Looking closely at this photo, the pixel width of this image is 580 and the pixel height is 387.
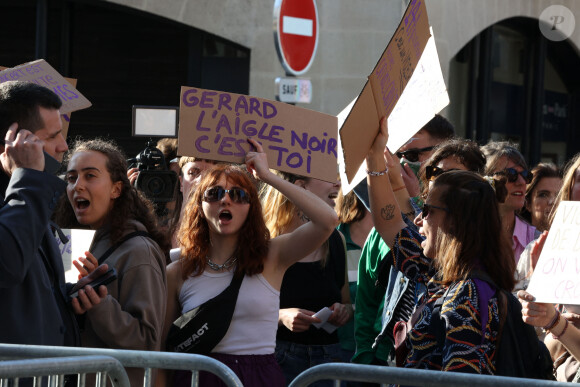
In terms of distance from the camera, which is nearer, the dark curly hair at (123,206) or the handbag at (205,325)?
the handbag at (205,325)

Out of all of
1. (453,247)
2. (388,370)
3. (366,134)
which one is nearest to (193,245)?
(366,134)

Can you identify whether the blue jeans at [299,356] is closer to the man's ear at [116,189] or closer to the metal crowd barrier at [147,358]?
the man's ear at [116,189]

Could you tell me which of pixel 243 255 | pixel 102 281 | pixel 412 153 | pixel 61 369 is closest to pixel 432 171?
pixel 412 153

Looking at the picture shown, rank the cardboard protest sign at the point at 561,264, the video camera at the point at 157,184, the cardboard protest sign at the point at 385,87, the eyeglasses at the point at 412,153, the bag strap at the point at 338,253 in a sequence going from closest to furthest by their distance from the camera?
the cardboard protest sign at the point at 561,264 < the cardboard protest sign at the point at 385,87 < the eyeglasses at the point at 412,153 < the bag strap at the point at 338,253 < the video camera at the point at 157,184

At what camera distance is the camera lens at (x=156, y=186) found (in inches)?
251

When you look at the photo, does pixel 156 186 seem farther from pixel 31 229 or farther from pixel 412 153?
pixel 31 229

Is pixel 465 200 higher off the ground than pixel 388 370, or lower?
higher

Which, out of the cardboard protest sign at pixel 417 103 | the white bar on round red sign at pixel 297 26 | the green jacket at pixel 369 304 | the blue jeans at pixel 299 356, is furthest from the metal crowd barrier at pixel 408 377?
the white bar on round red sign at pixel 297 26

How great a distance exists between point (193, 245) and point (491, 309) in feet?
5.42

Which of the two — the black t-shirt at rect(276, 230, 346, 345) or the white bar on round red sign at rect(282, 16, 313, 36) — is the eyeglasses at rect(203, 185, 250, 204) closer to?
the black t-shirt at rect(276, 230, 346, 345)

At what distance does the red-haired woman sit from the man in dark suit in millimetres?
643

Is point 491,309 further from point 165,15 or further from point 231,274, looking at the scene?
point 165,15

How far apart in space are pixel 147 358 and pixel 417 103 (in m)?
2.24

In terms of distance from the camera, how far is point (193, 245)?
16.0 ft
